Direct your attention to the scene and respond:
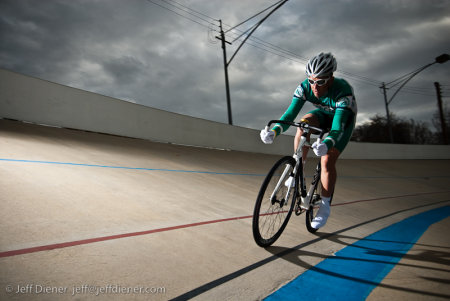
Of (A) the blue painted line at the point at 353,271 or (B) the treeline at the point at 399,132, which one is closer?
(A) the blue painted line at the point at 353,271

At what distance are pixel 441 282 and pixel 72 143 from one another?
→ 698 centimetres

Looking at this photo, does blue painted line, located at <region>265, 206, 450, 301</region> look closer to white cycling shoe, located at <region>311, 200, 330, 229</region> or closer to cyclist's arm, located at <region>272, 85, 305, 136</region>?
white cycling shoe, located at <region>311, 200, 330, 229</region>

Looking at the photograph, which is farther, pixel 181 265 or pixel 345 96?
pixel 345 96

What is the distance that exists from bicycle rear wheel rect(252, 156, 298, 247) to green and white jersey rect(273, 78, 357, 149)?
0.36m

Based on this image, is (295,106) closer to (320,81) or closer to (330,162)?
(320,81)

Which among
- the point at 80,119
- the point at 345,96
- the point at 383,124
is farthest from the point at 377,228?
the point at 383,124

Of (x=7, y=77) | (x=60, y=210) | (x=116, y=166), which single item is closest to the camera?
(x=60, y=210)

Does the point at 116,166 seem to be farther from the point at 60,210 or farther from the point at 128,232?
the point at 128,232

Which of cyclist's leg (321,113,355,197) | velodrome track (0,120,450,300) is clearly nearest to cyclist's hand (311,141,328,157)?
cyclist's leg (321,113,355,197)

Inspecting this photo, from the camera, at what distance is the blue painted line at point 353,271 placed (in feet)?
5.13

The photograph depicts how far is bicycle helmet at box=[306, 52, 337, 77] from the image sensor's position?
244cm

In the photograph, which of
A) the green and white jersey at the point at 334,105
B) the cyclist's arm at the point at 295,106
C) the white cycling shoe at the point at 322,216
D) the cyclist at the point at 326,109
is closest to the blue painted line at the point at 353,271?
the white cycling shoe at the point at 322,216

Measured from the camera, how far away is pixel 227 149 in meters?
11.8

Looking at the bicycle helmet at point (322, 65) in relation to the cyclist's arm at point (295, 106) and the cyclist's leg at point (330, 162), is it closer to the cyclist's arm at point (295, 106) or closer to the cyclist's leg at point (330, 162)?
the cyclist's arm at point (295, 106)
